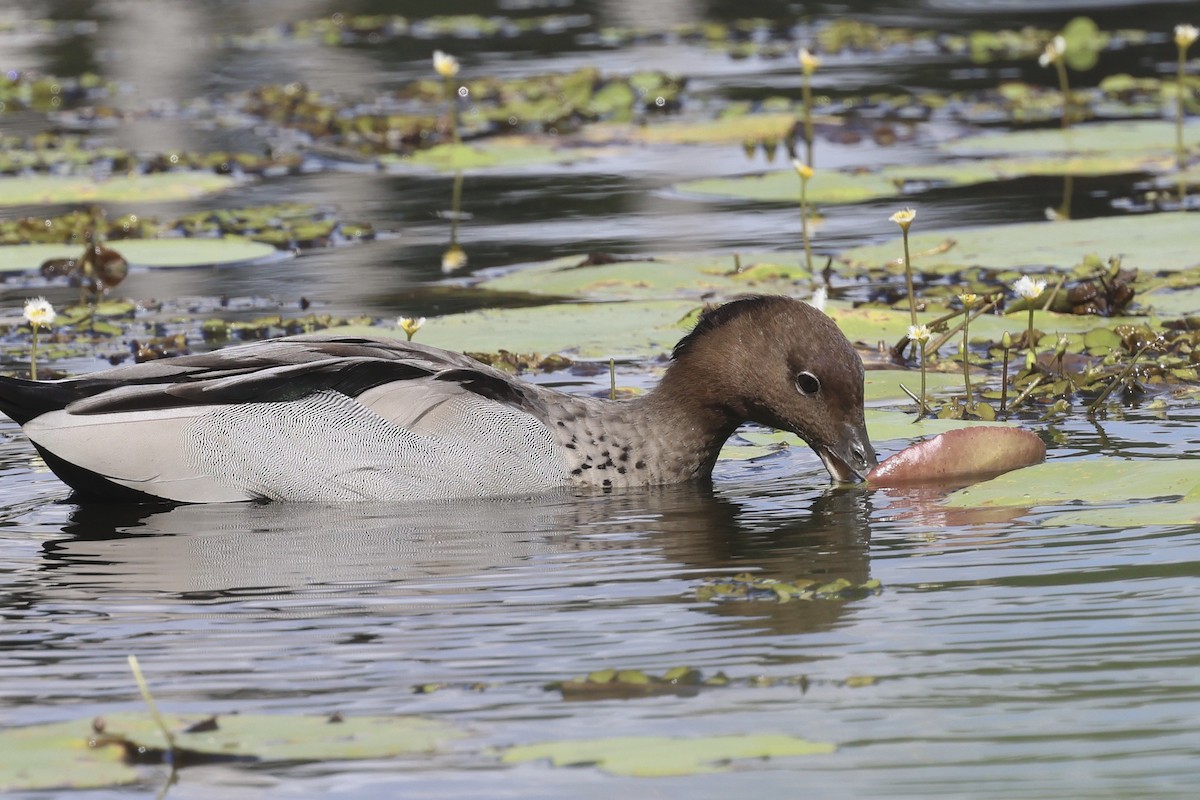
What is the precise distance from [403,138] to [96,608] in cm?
1187

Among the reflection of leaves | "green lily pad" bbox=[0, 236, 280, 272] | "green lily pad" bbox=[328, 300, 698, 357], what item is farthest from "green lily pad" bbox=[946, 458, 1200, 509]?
"green lily pad" bbox=[0, 236, 280, 272]

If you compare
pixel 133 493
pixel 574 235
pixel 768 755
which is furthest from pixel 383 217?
pixel 768 755

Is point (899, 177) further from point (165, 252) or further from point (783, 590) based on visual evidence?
point (783, 590)

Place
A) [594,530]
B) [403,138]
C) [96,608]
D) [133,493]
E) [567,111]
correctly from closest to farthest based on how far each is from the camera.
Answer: [96,608]
[594,530]
[133,493]
[403,138]
[567,111]

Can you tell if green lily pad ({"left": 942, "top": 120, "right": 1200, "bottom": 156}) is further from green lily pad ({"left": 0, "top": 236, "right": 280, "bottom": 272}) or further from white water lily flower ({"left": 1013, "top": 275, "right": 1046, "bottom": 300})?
white water lily flower ({"left": 1013, "top": 275, "right": 1046, "bottom": 300})

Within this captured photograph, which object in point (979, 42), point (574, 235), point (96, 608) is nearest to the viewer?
point (96, 608)

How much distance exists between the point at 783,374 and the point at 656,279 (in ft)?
10.9

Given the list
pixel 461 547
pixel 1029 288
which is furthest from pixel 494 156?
pixel 461 547

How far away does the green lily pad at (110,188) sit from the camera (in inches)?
565

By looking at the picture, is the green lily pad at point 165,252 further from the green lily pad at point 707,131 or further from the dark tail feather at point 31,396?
the green lily pad at point 707,131

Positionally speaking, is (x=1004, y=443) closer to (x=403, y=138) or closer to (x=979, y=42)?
(x=403, y=138)

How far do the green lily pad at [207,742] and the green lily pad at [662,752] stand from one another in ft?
0.82

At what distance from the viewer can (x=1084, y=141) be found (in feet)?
50.7

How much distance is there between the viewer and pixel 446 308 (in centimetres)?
1069
